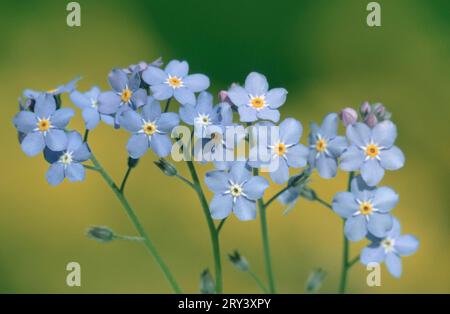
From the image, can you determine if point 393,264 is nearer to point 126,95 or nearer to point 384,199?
point 384,199

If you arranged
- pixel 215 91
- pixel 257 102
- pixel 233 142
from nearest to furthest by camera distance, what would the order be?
pixel 233 142 < pixel 257 102 < pixel 215 91

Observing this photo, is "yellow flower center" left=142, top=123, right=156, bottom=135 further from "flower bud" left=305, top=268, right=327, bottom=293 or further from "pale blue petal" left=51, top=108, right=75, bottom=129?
"flower bud" left=305, top=268, right=327, bottom=293

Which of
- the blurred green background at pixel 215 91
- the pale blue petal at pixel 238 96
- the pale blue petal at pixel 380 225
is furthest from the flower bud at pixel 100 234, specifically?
the blurred green background at pixel 215 91

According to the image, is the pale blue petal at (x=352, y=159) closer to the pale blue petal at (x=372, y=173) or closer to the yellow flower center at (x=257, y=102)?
the pale blue petal at (x=372, y=173)

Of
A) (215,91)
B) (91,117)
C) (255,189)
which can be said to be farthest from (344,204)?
(215,91)

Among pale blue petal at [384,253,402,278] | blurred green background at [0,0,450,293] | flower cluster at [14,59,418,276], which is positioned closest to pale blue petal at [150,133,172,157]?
flower cluster at [14,59,418,276]
